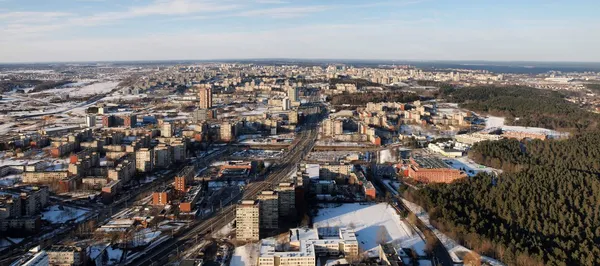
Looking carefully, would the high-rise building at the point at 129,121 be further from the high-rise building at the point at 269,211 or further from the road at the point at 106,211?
the high-rise building at the point at 269,211

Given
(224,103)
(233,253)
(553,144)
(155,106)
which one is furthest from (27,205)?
(224,103)

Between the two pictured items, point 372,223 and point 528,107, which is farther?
point 528,107

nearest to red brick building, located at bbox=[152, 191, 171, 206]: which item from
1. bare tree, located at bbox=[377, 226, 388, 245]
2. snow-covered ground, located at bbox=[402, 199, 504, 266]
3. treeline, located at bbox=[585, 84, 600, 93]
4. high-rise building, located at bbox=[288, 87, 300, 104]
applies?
bare tree, located at bbox=[377, 226, 388, 245]

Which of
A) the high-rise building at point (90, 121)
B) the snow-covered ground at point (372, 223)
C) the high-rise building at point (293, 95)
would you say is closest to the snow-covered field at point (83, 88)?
the high-rise building at point (293, 95)

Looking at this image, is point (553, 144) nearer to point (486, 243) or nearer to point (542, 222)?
point (542, 222)

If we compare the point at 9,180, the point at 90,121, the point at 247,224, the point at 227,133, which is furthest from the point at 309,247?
the point at 90,121

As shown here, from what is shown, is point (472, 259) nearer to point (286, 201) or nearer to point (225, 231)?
point (286, 201)
